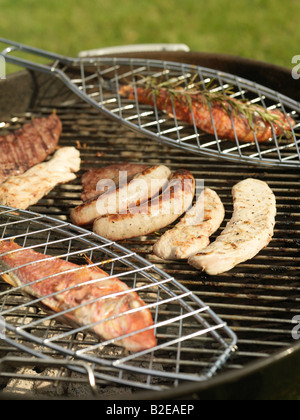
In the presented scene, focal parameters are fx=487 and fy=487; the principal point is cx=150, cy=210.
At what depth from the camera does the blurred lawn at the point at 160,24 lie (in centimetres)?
741

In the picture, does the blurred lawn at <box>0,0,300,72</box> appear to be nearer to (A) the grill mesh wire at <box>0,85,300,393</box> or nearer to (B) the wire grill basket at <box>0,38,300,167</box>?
(B) the wire grill basket at <box>0,38,300,167</box>

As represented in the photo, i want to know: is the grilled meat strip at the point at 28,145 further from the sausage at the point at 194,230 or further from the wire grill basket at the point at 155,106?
the sausage at the point at 194,230

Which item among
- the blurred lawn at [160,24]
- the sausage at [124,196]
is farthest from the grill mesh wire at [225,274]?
the blurred lawn at [160,24]

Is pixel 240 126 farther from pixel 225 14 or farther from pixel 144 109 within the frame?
pixel 225 14

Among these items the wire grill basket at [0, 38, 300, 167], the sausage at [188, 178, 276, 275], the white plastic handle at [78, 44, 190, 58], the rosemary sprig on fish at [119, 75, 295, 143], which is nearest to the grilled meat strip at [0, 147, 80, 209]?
the wire grill basket at [0, 38, 300, 167]

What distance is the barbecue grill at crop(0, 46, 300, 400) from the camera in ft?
6.82

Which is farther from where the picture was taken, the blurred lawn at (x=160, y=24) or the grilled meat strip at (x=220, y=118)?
the blurred lawn at (x=160, y=24)

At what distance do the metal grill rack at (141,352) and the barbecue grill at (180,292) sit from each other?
0.01 meters

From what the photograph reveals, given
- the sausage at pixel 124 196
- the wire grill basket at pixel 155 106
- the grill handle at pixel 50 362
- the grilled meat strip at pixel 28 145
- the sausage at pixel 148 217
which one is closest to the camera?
the grill handle at pixel 50 362

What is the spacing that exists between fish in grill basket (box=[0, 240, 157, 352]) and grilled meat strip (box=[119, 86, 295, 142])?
1.80 metres

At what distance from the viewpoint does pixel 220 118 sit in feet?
12.8

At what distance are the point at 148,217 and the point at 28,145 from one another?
139 centimetres

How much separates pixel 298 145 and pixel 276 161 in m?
0.48

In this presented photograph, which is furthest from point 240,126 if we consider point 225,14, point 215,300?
point 225,14
